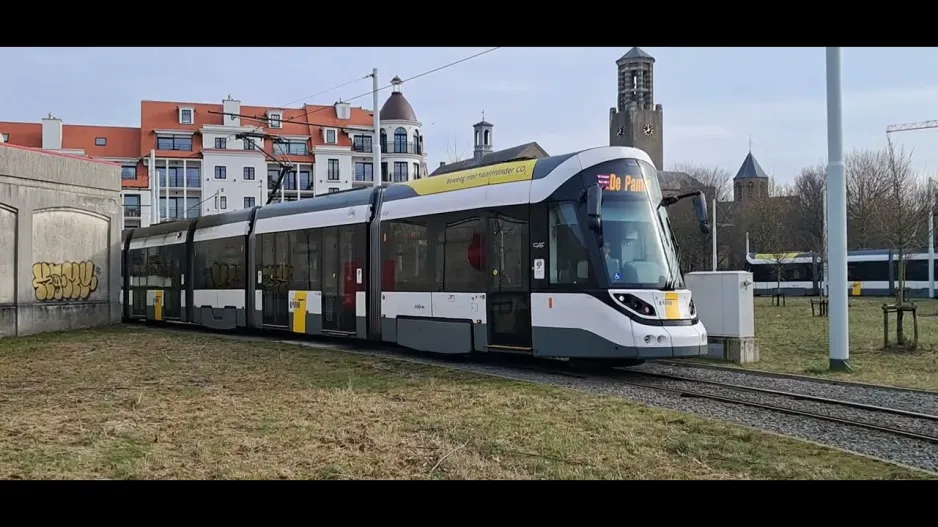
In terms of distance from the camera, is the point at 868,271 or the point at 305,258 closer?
the point at 305,258

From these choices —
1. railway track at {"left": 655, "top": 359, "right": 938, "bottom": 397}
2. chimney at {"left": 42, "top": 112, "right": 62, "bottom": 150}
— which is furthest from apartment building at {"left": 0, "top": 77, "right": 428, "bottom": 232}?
railway track at {"left": 655, "top": 359, "right": 938, "bottom": 397}

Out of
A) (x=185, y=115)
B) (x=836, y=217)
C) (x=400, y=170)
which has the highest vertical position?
(x=185, y=115)

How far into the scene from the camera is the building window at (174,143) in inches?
2847

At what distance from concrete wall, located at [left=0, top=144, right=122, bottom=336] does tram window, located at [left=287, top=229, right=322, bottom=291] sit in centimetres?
781

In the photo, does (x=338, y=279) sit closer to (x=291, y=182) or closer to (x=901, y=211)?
(x=901, y=211)

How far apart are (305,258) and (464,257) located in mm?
5825

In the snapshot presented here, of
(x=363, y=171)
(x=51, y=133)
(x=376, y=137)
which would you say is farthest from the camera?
(x=363, y=171)

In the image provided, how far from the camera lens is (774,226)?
170ft

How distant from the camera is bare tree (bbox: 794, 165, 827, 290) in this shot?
55.1 meters

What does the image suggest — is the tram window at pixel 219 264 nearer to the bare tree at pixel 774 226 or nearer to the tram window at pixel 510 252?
the tram window at pixel 510 252

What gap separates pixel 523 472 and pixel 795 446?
282 centimetres

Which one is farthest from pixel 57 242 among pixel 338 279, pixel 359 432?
pixel 359 432

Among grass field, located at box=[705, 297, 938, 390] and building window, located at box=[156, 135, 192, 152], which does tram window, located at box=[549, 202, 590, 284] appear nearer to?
grass field, located at box=[705, 297, 938, 390]
